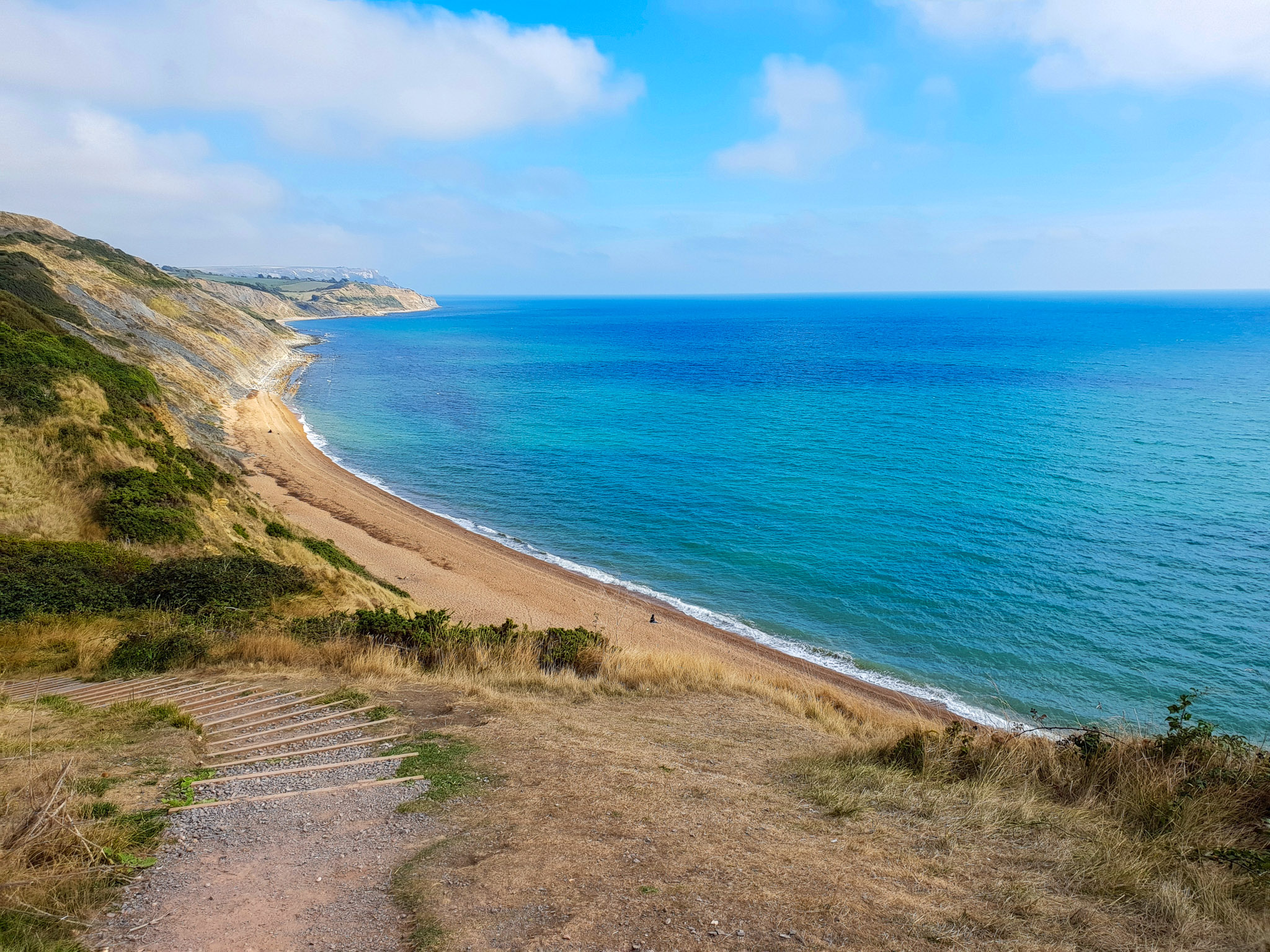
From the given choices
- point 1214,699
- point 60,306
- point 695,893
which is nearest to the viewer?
point 695,893

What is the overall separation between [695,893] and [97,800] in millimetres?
5440

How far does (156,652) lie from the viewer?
11.1 m

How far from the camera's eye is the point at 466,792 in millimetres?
6973

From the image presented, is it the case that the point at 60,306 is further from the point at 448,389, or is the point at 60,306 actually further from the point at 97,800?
the point at 97,800

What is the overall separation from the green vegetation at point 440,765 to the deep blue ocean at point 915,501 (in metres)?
15.6

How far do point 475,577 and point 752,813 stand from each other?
21936 millimetres

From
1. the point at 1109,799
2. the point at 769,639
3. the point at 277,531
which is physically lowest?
the point at 769,639

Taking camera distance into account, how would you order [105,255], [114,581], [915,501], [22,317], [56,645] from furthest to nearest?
1. [105,255]
2. [915,501]
3. [22,317]
4. [114,581]
5. [56,645]

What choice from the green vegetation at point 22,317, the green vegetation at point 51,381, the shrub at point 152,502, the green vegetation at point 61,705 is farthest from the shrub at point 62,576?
the green vegetation at point 22,317

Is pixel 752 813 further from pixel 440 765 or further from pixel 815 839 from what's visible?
pixel 440 765

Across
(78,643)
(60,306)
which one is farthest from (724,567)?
(60,306)

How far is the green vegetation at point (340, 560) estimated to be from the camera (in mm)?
22906

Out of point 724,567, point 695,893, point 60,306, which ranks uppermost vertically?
point 60,306

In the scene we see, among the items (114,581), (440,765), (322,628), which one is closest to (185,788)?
(440,765)
